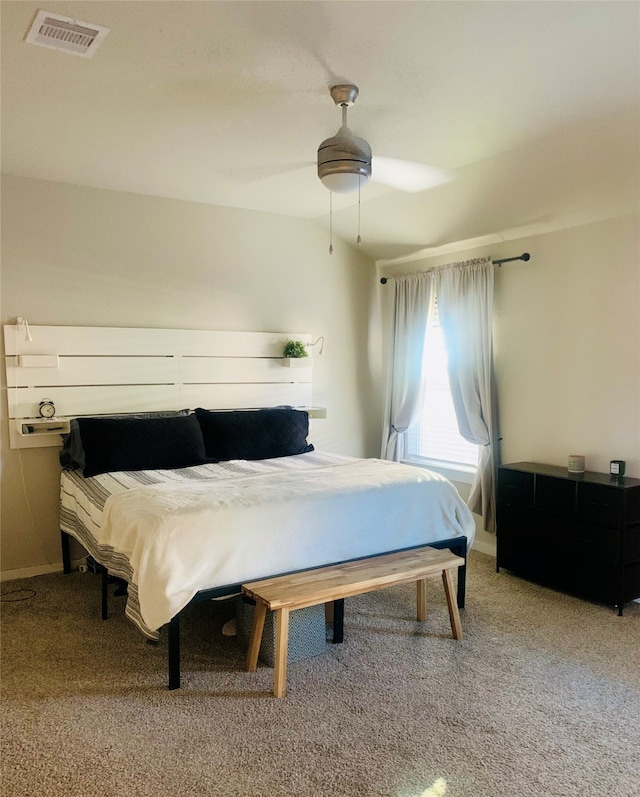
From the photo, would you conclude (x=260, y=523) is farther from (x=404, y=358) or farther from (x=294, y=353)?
(x=404, y=358)

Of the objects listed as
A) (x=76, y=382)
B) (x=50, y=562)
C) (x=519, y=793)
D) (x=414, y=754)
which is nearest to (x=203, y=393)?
(x=76, y=382)

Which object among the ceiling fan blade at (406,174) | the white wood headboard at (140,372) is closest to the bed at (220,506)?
the white wood headboard at (140,372)

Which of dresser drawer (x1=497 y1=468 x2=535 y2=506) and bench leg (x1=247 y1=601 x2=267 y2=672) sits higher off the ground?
dresser drawer (x1=497 y1=468 x2=535 y2=506)

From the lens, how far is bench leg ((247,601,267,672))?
262 centimetres

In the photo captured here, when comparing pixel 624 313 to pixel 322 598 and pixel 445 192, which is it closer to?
pixel 445 192

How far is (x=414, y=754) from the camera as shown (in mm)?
2109

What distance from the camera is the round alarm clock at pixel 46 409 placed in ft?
12.6

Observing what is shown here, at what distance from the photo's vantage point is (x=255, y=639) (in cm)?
267

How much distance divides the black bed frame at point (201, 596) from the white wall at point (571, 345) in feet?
3.56

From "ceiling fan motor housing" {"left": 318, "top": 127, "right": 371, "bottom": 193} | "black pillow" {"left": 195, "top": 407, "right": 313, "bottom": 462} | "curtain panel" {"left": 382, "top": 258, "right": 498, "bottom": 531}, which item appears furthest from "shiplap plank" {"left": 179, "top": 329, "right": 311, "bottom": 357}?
"ceiling fan motor housing" {"left": 318, "top": 127, "right": 371, "bottom": 193}

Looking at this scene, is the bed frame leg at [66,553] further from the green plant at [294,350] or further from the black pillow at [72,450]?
the green plant at [294,350]

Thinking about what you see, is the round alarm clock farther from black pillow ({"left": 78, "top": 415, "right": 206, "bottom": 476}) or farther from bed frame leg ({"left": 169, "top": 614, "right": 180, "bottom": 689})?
bed frame leg ({"left": 169, "top": 614, "right": 180, "bottom": 689})

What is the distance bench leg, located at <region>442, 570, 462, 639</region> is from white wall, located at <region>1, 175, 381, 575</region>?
7.33 feet

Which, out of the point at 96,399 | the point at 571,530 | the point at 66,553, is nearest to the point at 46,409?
the point at 96,399
